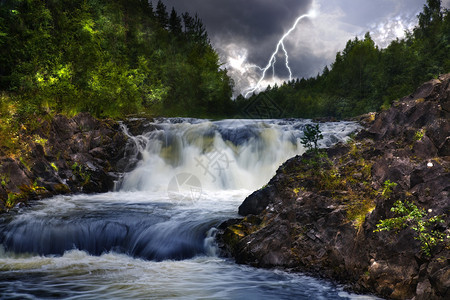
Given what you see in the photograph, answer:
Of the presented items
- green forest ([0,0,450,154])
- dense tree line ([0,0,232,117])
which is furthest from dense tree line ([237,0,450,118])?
dense tree line ([0,0,232,117])

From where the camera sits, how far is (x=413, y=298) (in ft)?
13.0

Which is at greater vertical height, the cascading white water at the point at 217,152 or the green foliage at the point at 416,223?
the cascading white water at the point at 217,152

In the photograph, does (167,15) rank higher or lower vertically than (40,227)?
higher

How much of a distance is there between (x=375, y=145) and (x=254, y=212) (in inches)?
140

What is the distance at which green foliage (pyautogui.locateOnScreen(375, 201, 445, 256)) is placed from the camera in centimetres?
421

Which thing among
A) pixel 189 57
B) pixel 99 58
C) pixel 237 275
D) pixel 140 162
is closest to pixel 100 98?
pixel 99 58

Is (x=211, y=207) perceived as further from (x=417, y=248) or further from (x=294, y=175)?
(x=417, y=248)

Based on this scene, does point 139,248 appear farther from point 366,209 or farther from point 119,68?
point 119,68

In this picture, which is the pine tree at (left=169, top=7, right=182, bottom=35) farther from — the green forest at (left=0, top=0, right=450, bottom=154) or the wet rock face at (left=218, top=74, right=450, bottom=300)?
the wet rock face at (left=218, top=74, right=450, bottom=300)

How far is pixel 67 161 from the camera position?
12711 mm

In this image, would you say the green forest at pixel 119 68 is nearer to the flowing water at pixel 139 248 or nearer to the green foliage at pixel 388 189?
the flowing water at pixel 139 248

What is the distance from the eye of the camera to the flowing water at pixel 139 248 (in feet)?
16.8

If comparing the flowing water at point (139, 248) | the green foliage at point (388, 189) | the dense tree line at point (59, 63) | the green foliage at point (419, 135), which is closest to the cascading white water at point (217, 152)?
the flowing water at point (139, 248)

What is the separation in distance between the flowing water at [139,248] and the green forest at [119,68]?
4.73 metres
